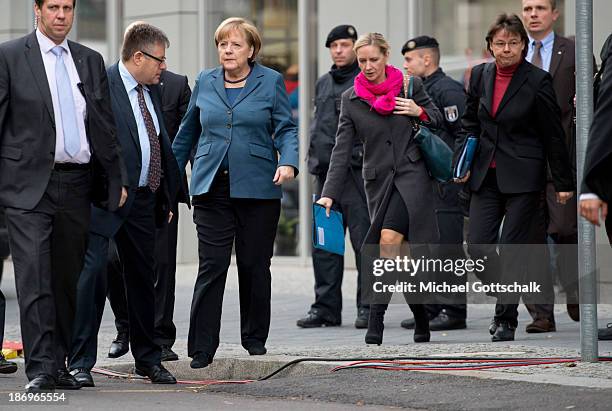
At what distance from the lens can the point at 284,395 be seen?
7.37 meters

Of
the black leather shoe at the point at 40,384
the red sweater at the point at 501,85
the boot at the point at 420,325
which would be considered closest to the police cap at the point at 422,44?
the red sweater at the point at 501,85

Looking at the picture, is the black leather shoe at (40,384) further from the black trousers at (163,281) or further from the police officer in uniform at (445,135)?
the police officer in uniform at (445,135)

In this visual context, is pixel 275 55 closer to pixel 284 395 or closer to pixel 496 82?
pixel 496 82

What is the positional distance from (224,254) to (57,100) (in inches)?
62.0

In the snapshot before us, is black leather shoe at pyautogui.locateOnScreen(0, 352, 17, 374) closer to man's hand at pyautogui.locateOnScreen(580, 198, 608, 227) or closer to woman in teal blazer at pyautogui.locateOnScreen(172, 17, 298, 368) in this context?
woman in teal blazer at pyautogui.locateOnScreen(172, 17, 298, 368)

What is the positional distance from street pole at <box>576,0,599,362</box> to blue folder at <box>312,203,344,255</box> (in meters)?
2.20

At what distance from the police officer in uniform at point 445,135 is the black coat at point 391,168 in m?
1.21

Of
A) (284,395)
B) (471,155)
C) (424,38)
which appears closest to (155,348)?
(284,395)

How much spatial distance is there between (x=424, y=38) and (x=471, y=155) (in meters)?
1.53

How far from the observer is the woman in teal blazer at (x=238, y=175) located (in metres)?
8.49

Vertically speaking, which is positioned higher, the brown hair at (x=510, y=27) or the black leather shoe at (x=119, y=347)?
the brown hair at (x=510, y=27)

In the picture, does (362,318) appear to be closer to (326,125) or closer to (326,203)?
(326,125)

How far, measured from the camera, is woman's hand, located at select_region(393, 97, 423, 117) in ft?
30.1

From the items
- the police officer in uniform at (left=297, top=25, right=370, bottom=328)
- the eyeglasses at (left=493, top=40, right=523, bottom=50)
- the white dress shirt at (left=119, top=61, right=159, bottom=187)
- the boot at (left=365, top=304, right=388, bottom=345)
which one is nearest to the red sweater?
the eyeglasses at (left=493, top=40, right=523, bottom=50)
